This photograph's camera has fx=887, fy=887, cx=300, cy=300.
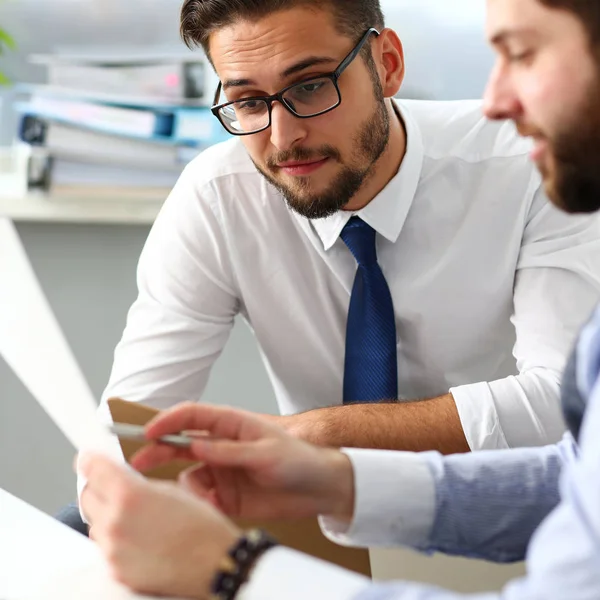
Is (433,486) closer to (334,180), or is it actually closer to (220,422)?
(220,422)

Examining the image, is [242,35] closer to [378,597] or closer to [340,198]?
[340,198]

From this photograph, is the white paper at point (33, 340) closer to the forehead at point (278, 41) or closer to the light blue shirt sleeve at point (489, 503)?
the forehead at point (278, 41)

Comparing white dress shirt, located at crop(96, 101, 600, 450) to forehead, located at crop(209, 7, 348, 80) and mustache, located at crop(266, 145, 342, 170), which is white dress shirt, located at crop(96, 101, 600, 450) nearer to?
mustache, located at crop(266, 145, 342, 170)

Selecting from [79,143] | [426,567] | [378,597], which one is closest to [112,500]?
[378,597]

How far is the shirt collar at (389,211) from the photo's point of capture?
1544 millimetres

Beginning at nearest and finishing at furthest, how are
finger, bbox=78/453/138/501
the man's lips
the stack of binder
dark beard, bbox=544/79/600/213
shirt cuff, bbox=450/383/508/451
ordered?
finger, bbox=78/453/138/501 < dark beard, bbox=544/79/600/213 < shirt cuff, bbox=450/383/508/451 < the man's lips < the stack of binder

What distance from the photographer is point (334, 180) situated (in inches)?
58.5

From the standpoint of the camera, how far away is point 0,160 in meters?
2.28

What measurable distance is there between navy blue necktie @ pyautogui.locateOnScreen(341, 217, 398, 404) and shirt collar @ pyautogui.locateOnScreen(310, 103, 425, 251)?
1 cm

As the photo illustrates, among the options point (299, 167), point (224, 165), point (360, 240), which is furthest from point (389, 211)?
point (224, 165)

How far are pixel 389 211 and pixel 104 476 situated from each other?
0.92 m

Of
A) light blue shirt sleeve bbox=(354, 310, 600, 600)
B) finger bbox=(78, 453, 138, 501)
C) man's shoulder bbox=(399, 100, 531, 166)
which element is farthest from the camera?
man's shoulder bbox=(399, 100, 531, 166)

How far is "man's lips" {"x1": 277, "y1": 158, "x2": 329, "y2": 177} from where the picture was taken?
4.83 feet

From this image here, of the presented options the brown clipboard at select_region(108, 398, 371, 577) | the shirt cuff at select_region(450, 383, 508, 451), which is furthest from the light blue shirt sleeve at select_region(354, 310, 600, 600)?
the shirt cuff at select_region(450, 383, 508, 451)
